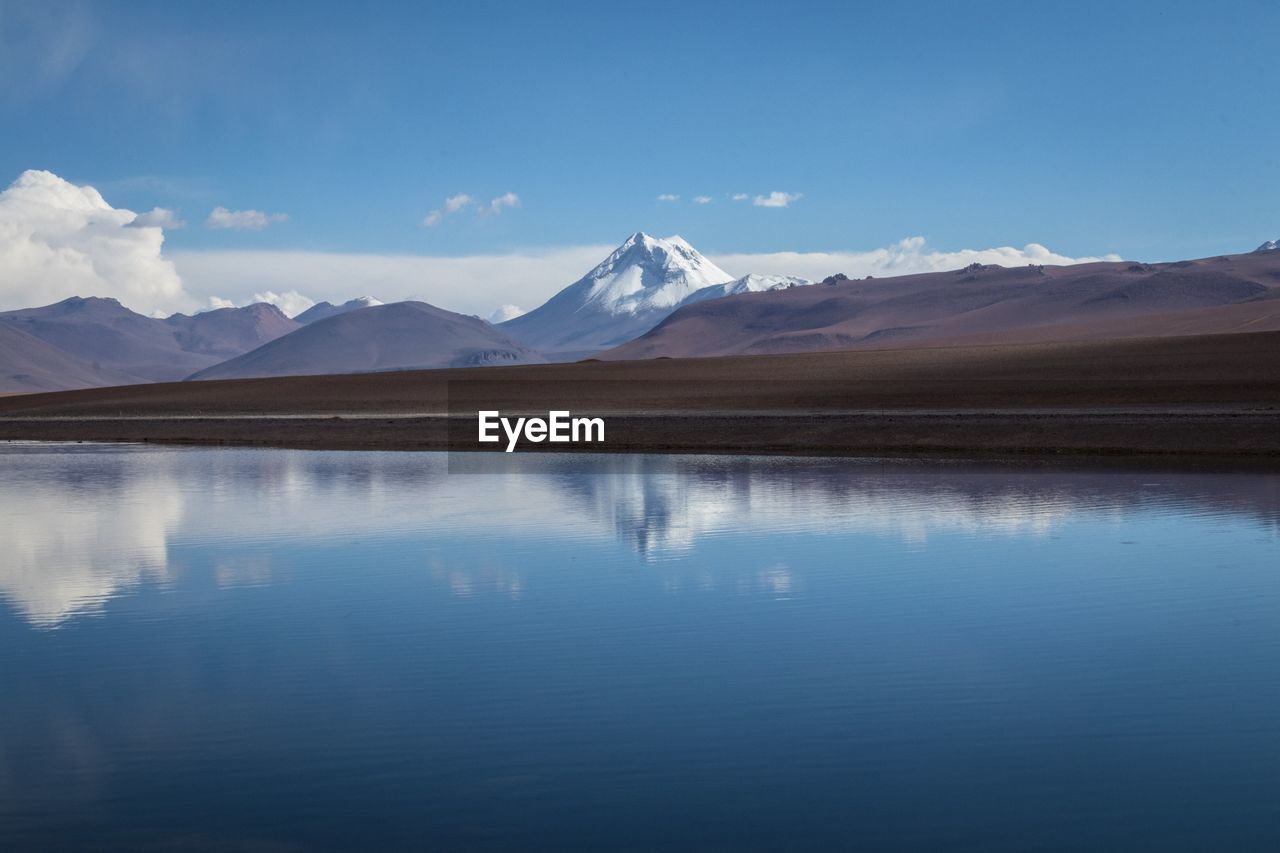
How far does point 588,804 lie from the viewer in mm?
9617

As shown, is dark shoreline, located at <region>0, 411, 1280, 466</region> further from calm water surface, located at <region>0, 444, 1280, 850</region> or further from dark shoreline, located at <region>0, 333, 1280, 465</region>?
calm water surface, located at <region>0, 444, 1280, 850</region>

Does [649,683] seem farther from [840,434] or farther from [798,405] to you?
[798,405]

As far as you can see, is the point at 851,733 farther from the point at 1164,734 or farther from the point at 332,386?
the point at 332,386

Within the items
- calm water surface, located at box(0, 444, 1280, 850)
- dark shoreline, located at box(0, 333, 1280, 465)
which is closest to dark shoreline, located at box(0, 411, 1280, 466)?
dark shoreline, located at box(0, 333, 1280, 465)

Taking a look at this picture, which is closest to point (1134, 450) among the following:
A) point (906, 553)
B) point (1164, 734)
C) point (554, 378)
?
point (906, 553)

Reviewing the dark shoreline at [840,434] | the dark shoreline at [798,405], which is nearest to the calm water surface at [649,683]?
the dark shoreline at [840,434]

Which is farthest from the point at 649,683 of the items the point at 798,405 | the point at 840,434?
the point at 798,405

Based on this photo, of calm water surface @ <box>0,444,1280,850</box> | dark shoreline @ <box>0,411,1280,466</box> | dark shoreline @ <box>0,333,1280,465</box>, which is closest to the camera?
calm water surface @ <box>0,444,1280,850</box>

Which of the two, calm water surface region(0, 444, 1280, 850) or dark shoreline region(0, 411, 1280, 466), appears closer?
calm water surface region(0, 444, 1280, 850)

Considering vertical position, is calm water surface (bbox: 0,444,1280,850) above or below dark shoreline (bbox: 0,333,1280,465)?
below

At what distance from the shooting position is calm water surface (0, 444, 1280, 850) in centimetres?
940

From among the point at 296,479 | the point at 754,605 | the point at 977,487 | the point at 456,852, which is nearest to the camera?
the point at 456,852

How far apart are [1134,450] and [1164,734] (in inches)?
1314

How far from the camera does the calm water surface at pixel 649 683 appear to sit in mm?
9398
